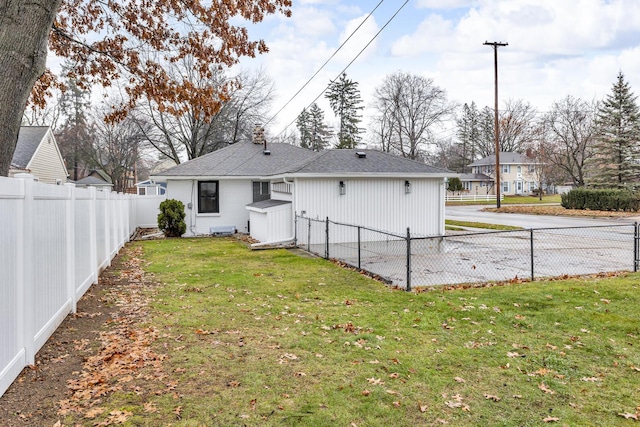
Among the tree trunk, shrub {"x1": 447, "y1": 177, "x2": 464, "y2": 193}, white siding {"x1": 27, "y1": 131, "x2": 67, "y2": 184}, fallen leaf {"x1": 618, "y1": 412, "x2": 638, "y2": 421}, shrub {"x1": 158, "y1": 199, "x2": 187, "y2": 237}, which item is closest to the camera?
fallen leaf {"x1": 618, "y1": 412, "x2": 638, "y2": 421}

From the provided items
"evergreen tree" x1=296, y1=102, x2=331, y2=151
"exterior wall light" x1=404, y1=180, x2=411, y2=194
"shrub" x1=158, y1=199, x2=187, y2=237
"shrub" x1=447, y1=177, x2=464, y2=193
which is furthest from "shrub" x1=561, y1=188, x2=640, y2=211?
"evergreen tree" x1=296, y1=102, x2=331, y2=151

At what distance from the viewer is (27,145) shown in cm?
2308

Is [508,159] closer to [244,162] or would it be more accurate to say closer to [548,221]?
[548,221]

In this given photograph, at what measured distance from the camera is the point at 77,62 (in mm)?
10039

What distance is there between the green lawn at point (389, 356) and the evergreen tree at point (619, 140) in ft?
100

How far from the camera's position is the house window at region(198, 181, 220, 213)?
1845 cm

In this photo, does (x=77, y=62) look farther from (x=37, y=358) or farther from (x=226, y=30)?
(x=37, y=358)

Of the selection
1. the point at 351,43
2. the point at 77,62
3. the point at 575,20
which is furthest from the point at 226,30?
the point at 575,20

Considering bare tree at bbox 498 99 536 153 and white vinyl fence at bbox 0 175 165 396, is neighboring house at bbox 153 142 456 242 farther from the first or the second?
bare tree at bbox 498 99 536 153

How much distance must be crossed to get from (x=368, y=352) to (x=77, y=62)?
373 inches

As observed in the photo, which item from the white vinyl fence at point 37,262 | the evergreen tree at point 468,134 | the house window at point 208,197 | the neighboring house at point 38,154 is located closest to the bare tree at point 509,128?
the evergreen tree at point 468,134

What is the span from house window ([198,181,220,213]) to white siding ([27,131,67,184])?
389 inches

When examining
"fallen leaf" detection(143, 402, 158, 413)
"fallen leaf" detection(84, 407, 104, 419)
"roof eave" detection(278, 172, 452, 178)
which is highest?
"roof eave" detection(278, 172, 452, 178)

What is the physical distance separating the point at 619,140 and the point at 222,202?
31.7m
